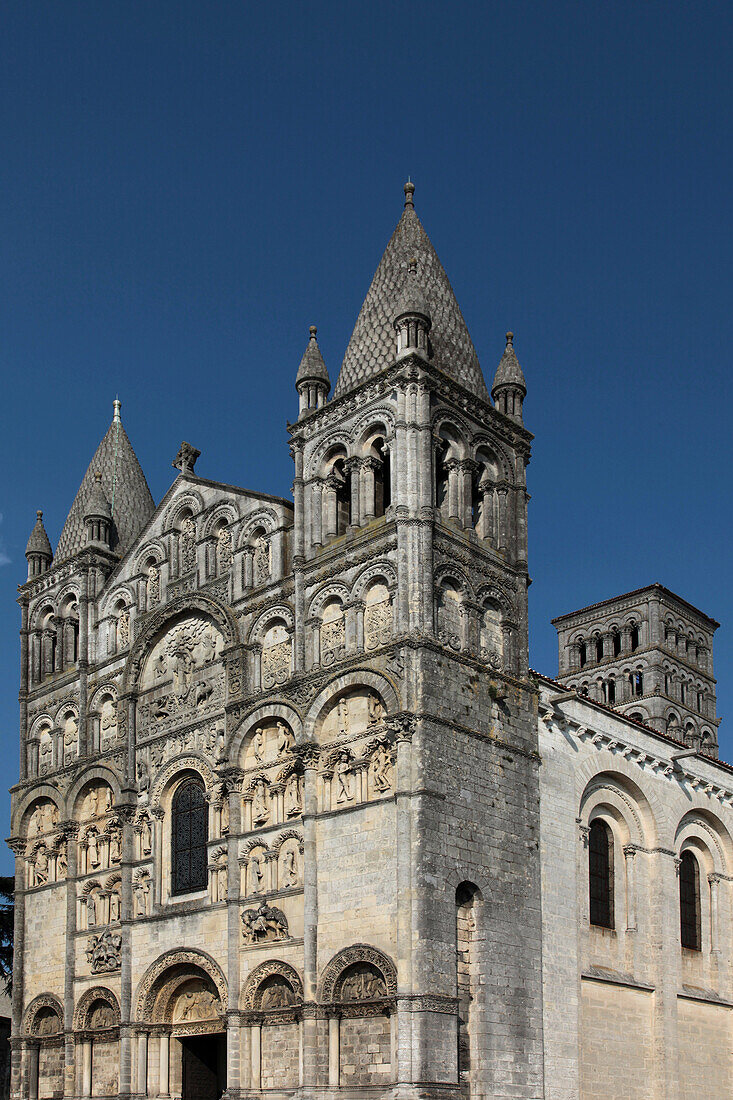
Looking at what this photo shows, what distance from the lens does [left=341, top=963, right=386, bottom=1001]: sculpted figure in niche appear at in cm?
→ 2655

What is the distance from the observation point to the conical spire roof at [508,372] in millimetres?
33594

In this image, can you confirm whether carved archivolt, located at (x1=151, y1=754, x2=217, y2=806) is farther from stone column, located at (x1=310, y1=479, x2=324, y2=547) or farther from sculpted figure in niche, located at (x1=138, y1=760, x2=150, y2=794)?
stone column, located at (x1=310, y1=479, x2=324, y2=547)

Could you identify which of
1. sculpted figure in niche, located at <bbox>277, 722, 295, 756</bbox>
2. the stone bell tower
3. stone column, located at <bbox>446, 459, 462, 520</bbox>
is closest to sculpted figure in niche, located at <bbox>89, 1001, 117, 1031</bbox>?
sculpted figure in niche, located at <bbox>277, 722, 295, 756</bbox>

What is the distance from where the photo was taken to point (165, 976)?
3197 cm

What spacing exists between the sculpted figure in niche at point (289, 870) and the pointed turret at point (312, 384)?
10.8 m

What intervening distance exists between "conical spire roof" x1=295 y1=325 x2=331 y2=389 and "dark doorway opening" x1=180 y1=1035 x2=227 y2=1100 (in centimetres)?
1636

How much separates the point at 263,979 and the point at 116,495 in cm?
1782

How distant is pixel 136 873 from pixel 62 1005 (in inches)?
172

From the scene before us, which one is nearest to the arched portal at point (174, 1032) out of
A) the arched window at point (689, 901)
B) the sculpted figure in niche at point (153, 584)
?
the sculpted figure in niche at point (153, 584)

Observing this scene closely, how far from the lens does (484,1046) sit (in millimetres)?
26391

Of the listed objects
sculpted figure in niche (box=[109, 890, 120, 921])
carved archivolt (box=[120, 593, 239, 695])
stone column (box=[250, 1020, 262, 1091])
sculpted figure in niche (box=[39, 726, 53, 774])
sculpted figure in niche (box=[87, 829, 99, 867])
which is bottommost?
stone column (box=[250, 1020, 262, 1091])

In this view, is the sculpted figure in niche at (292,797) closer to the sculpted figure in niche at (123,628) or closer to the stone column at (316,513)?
the stone column at (316,513)

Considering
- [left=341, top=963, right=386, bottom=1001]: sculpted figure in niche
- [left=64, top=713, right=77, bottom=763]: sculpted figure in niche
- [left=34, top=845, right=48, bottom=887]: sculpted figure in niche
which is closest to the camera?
[left=341, top=963, right=386, bottom=1001]: sculpted figure in niche

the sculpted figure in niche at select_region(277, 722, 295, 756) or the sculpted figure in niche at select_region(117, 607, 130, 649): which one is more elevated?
the sculpted figure in niche at select_region(117, 607, 130, 649)
